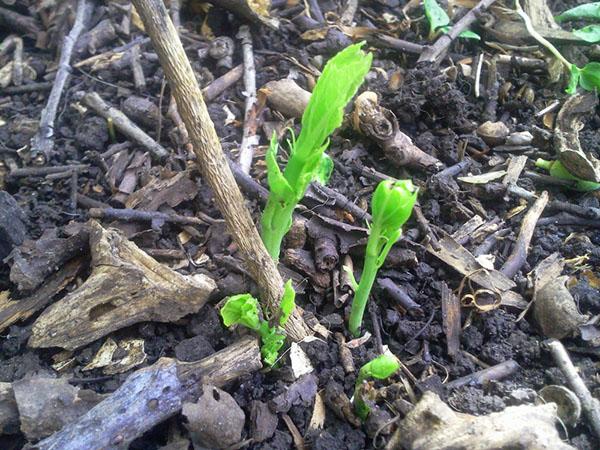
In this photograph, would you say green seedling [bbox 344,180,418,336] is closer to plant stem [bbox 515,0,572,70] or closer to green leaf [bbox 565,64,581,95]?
green leaf [bbox 565,64,581,95]

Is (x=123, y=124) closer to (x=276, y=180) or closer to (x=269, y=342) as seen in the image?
(x=276, y=180)

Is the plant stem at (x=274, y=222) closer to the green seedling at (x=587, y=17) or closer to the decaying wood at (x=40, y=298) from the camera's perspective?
the decaying wood at (x=40, y=298)

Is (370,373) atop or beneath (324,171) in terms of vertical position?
beneath

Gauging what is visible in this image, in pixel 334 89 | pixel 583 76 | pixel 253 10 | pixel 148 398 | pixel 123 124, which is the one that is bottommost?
pixel 148 398

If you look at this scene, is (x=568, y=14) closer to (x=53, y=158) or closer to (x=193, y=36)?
(x=193, y=36)

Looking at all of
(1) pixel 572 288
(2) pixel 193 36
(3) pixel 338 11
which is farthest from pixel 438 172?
(2) pixel 193 36

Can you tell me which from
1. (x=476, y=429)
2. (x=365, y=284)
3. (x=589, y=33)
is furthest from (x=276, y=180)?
(x=589, y=33)
